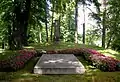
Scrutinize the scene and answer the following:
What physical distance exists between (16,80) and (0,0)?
48.5ft

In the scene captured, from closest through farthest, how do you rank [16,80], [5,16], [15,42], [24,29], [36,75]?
[16,80], [36,75], [15,42], [24,29], [5,16]

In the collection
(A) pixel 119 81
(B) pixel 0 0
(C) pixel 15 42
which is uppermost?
(B) pixel 0 0

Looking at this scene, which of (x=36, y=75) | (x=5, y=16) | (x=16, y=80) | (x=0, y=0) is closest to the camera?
(x=16, y=80)

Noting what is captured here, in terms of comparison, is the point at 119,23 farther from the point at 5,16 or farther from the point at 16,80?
the point at 16,80

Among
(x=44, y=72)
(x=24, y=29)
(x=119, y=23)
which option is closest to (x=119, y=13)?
(x=119, y=23)

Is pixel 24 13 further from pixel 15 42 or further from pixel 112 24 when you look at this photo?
pixel 112 24

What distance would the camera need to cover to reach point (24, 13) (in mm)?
20156

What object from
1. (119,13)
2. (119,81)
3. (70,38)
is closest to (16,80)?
(119,81)

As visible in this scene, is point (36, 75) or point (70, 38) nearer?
point (36, 75)

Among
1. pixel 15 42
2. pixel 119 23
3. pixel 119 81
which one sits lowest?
pixel 119 81

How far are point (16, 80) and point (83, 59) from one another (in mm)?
6053

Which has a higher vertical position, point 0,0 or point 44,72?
point 0,0

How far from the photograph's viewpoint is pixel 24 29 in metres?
21.2

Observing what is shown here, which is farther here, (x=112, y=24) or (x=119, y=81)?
(x=112, y=24)
